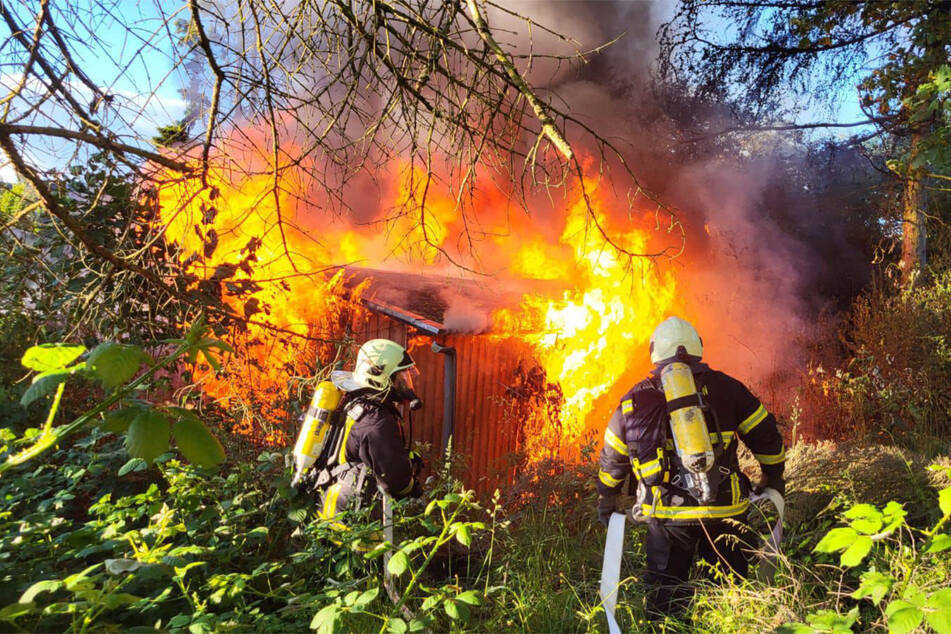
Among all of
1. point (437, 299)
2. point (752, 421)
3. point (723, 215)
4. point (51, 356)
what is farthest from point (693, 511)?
point (723, 215)

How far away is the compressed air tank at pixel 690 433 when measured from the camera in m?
3.46

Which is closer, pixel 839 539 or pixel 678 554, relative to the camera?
pixel 839 539

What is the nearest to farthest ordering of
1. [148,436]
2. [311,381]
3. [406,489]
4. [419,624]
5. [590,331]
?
[148,436] < [419,624] < [406,489] < [311,381] < [590,331]

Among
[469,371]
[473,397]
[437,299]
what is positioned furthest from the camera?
[437,299]

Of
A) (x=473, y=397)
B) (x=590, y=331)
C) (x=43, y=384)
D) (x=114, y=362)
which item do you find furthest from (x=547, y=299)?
(x=43, y=384)

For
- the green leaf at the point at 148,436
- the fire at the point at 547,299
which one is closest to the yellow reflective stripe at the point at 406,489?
the green leaf at the point at 148,436

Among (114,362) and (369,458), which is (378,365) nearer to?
(369,458)

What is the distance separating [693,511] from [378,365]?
2.18 metres

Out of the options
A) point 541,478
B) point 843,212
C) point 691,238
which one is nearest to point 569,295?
point 691,238

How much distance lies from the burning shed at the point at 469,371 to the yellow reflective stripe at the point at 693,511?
4.96 metres

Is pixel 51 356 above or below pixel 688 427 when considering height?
above

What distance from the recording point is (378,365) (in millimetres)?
3961

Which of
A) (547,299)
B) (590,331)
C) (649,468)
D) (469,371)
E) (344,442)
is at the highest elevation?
(547,299)

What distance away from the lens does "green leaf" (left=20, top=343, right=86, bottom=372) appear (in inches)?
54.5
